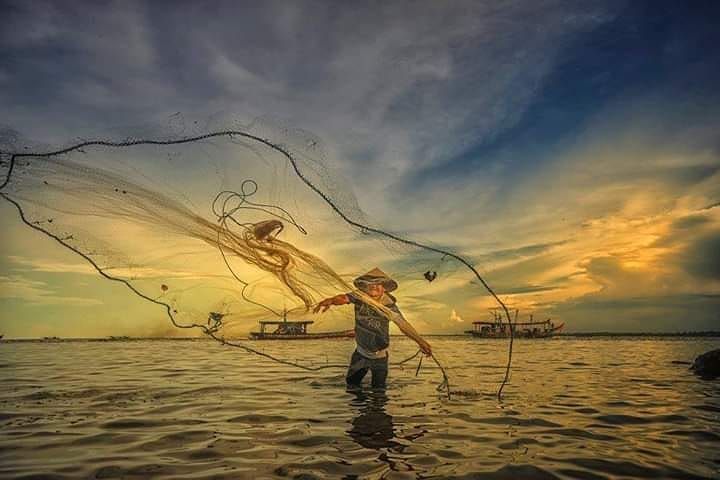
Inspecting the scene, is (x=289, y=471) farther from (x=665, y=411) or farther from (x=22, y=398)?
(x=22, y=398)

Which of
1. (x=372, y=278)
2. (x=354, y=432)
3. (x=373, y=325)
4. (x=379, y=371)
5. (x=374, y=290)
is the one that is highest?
(x=372, y=278)

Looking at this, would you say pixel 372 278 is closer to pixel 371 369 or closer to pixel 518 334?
pixel 371 369

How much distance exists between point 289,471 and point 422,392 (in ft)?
22.1

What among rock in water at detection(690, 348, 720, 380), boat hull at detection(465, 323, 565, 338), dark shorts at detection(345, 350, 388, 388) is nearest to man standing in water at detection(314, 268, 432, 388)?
dark shorts at detection(345, 350, 388, 388)

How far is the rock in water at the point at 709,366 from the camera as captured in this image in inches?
600

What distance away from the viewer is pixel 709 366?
50.9ft

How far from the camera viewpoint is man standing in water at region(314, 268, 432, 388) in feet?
33.8

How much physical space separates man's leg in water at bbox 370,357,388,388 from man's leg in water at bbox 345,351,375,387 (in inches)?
7.9

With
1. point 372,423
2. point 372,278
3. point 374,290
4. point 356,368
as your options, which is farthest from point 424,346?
point 372,423

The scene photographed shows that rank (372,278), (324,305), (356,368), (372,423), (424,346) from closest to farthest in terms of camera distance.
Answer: (372,423) → (324,305) → (424,346) → (372,278) → (356,368)

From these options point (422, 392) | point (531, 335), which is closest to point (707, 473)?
point (422, 392)

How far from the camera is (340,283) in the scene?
9.80 meters

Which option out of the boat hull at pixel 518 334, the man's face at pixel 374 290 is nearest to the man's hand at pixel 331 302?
the man's face at pixel 374 290

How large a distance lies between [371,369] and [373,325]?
1144mm
